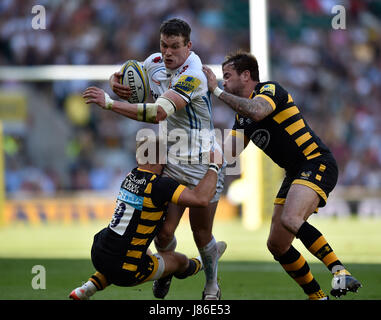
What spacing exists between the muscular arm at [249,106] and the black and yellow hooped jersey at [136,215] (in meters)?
1.00

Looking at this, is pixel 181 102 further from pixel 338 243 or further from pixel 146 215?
pixel 338 243

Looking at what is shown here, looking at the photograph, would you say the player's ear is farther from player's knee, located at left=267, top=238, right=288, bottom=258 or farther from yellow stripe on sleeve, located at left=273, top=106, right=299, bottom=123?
player's knee, located at left=267, top=238, right=288, bottom=258

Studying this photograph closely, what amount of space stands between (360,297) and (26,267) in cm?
418

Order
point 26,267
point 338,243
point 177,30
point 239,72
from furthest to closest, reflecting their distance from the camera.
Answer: point 338,243 → point 26,267 → point 239,72 → point 177,30

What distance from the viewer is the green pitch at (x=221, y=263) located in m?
6.93

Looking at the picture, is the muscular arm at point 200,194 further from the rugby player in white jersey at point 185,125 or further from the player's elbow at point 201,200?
the rugby player in white jersey at point 185,125

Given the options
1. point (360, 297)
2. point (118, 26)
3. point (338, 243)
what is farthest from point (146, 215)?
point (118, 26)

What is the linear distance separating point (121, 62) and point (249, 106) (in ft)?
45.1

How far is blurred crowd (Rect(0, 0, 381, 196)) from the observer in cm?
1920

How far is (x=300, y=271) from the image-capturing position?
251 inches

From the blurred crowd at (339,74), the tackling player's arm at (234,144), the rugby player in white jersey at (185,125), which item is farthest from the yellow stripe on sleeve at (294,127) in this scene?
the blurred crowd at (339,74)

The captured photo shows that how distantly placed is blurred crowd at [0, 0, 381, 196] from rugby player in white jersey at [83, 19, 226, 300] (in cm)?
1217

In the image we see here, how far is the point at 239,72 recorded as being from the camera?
6766mm

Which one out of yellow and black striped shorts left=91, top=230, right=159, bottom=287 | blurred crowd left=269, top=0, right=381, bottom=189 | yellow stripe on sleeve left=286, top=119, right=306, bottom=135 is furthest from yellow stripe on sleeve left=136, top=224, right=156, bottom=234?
blurred crowd left=269, top=0, right=381, bottom=189
